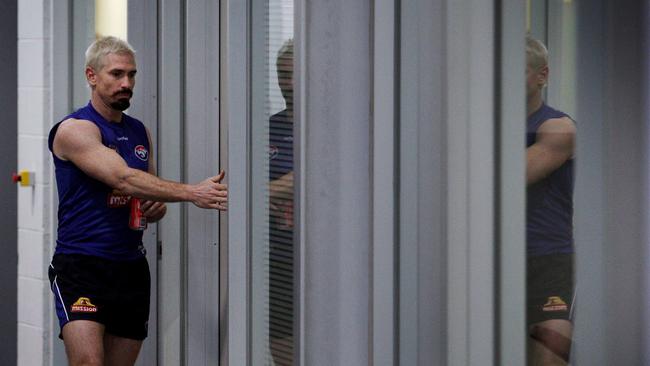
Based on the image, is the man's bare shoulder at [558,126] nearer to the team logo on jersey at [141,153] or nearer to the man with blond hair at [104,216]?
the man with blond hair at [104,216]

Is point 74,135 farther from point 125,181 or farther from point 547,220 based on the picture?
point 547,220

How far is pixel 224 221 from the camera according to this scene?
197 inches

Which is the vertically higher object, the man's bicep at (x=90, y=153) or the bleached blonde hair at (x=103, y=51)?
the bleached blonde hair at (x=103, y=51)

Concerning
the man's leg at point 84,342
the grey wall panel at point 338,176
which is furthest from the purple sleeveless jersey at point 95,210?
the grey wall panel at point 338,176

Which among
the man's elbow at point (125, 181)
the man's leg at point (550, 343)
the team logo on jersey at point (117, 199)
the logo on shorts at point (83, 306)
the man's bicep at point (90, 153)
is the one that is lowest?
the logo on shorts at point (83, 306)

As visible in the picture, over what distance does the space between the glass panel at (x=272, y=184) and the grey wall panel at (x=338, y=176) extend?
17.1 inches

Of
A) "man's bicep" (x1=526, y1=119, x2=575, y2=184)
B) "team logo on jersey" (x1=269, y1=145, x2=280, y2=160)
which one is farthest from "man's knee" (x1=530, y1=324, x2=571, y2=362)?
"team logo on jersey" (x1=269, y1=145, x2=280, y2=160)

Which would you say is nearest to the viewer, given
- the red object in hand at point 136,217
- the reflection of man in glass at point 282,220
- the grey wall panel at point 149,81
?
the reflection of man in glass at point 282,220

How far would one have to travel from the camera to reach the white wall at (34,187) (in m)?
5.88

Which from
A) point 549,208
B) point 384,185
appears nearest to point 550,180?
point 549,208

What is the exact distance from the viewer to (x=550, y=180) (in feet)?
7.57

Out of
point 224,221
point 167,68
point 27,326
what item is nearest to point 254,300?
point 224,221

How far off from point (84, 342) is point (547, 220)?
2585 millimetres

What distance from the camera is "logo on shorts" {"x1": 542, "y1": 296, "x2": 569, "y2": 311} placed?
2297 millimetres
